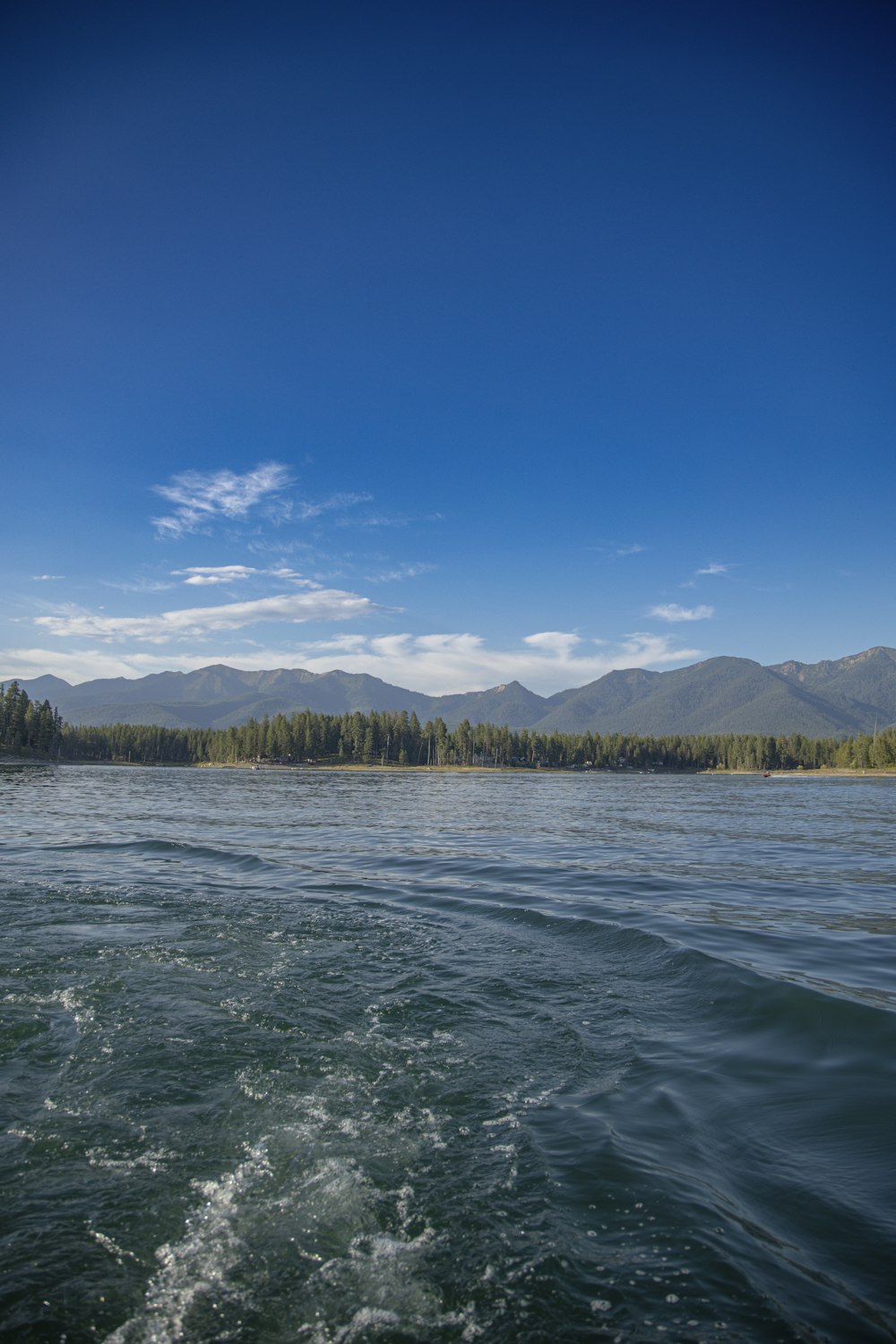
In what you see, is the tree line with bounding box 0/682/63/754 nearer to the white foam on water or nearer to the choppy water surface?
the choppy water surface

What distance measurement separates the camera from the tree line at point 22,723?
169 m

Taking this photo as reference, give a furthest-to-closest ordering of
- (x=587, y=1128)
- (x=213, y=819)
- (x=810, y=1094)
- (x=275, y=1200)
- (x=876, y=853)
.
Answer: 1. (x=213, y=819)
2. (x=876, y=853)
3. (x=810, y=1094)
4. (x=587, y=1128)
5. (x=275, y=1200)

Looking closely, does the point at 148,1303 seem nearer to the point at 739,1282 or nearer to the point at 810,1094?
the point at 739,1282

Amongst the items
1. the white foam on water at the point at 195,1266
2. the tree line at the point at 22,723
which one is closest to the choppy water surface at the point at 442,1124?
the white foam on water at the point at 195,1266

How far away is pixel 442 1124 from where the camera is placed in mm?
6734

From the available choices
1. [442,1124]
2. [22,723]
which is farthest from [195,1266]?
[22,723]

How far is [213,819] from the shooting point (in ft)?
134

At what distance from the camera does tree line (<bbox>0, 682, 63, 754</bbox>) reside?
169 m

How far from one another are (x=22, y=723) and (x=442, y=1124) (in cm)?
19874

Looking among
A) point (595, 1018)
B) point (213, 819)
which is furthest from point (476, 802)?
point (595, 1018)

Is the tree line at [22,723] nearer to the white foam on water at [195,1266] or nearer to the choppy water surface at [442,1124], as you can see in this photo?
the choppy water surface at [442,1124]

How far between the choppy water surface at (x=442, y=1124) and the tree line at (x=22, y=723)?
179 m

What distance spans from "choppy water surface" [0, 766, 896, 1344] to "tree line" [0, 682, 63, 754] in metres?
179

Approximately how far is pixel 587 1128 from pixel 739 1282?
6.50ft
